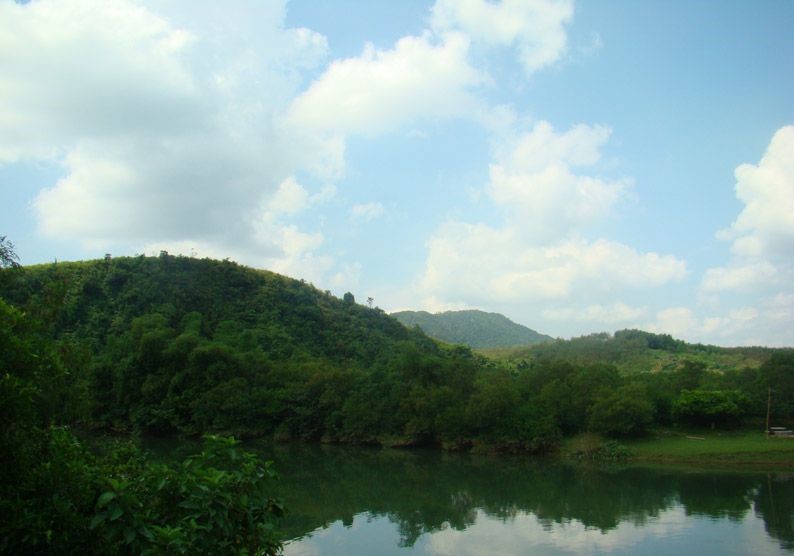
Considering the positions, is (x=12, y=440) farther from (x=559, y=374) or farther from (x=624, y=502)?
(x=559, y=374)

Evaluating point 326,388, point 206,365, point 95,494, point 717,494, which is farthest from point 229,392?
point 95,494

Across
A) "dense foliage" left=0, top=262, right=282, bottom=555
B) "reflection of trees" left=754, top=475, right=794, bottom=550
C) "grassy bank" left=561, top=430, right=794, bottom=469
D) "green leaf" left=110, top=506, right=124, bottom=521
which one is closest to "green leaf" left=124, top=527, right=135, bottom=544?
"dense foliage" left=0, top=262, right=282, bottom=555

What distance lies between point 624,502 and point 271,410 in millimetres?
27854

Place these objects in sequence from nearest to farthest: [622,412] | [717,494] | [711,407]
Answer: [717,494] < [622,412] < [711,407]

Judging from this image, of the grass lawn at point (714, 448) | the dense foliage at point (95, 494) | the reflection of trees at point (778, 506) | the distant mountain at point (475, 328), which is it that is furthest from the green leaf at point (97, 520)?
the distant mountain at point (475, 328)

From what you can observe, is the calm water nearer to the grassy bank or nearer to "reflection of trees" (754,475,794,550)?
"reflection of trees" (754,475,794,550)

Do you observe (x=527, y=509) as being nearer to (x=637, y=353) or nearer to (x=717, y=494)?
(x=717, y=494)

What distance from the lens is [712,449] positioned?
3559 cm

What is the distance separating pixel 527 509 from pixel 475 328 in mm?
132476

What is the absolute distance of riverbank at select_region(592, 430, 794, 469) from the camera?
33.8 meters

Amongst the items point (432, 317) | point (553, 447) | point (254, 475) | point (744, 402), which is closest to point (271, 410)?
point (553, 447)

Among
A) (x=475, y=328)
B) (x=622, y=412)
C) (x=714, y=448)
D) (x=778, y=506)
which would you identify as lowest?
(x=778, y=506)

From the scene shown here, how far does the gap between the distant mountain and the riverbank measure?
320 feet

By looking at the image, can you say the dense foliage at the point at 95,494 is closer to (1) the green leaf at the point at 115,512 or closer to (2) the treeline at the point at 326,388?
(1) the green leaf at the point at 115,512
